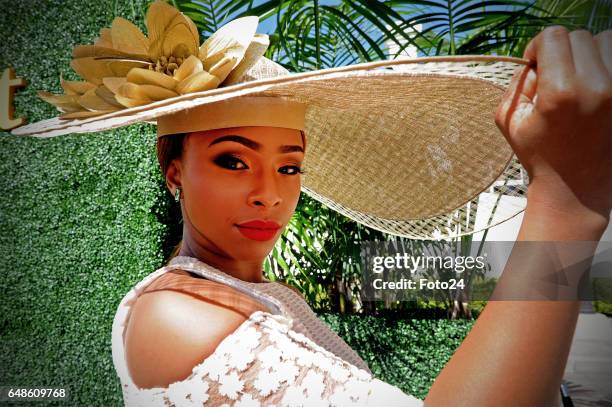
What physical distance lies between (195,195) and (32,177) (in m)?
1.98

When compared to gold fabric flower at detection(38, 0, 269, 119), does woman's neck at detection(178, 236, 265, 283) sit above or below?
below

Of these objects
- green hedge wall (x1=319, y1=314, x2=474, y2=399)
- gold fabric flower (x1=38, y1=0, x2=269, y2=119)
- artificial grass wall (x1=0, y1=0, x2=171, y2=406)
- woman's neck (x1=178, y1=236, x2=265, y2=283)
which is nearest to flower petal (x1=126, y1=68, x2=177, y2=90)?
gold fabric flower (x1=38, y1=0, x2=269, y2=119)

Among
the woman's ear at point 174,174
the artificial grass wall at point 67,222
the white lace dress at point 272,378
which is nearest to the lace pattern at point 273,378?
the white lace dress at point 272,378

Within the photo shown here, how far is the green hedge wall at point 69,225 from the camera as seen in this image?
2.28 m

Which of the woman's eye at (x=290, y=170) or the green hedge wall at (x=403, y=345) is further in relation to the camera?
the green hedge wall at (x=403, y=345)

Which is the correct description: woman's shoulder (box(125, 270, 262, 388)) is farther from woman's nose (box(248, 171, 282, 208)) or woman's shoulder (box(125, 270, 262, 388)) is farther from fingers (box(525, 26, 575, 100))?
fingers (box(525, 26, 575, 100))

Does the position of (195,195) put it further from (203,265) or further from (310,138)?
Result: (310,138)

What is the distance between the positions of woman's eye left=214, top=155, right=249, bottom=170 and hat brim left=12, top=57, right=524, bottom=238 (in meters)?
0.08

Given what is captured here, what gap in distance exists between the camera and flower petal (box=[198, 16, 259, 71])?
65cm

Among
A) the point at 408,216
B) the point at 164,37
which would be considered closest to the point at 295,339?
the point at 164,37

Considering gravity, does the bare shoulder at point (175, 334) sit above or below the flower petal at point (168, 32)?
below

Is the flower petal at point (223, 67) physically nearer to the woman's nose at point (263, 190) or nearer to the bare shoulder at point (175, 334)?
the woman's nose at point (263, 190)

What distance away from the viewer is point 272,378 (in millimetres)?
504

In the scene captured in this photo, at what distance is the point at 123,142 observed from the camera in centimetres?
229
